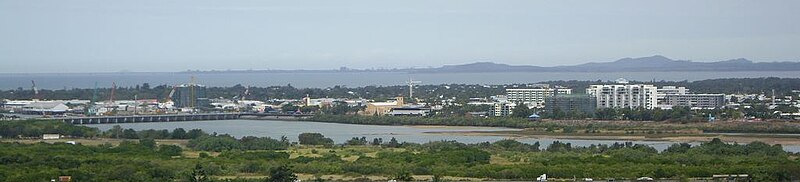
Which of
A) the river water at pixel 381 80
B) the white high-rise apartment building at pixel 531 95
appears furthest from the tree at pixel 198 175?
the river water at pixel 381 80

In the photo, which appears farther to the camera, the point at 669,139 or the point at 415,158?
the point at 669,139

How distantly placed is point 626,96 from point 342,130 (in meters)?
13.7

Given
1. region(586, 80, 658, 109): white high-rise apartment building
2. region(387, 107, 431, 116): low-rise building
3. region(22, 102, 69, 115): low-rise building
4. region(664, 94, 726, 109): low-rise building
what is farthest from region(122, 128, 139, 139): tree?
region(664, 94, 726, 109): low-rise building

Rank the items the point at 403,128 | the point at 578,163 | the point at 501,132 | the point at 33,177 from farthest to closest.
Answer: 1. the point at 403,128
2. the point at 501,132
3. the point at 578,163
4. the point at 33,177

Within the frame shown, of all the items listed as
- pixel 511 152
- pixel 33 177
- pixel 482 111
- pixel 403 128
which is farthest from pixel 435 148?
pixel 482 111

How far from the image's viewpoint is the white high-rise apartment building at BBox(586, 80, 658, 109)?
4881 centimetres

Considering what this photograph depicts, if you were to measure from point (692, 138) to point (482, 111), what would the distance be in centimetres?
1498

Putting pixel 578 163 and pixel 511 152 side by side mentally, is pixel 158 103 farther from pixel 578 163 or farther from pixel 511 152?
pixel 578 163

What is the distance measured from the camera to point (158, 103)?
56656mm

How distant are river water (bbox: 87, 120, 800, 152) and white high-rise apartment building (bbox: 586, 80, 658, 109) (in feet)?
30.9

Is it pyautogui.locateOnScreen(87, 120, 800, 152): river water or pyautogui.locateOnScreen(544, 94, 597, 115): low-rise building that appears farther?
pyautogui.locateOnScreen(544, 94, 597, 115): low-rise building

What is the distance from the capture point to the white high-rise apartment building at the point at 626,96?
48.8 meters

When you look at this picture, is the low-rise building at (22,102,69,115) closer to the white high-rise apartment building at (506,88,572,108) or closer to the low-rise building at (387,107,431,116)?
the low-rise building at (387,107,431,116)

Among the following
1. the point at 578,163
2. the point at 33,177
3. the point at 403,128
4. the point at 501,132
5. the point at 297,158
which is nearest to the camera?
the point at 33,177
